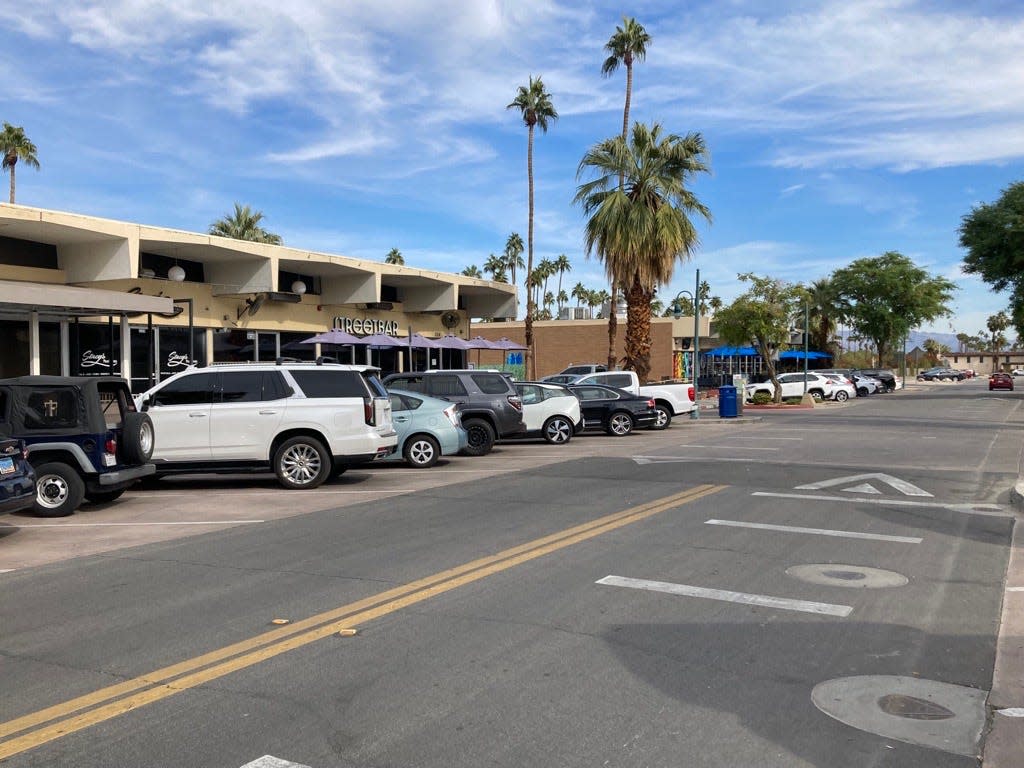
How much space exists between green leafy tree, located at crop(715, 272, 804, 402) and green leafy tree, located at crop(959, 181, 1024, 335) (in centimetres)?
758

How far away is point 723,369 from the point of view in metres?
71.5

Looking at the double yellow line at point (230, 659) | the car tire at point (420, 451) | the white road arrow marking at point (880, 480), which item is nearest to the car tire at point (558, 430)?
the car tire at point (420, 451)

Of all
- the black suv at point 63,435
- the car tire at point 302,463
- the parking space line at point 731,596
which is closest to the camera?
the parking space line at point 731,596

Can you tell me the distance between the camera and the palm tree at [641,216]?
102 ft

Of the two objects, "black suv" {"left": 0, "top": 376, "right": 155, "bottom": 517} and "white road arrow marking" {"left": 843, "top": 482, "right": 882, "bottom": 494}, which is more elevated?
"black suv" {"left": 0, "top": 376, "right": 155, "bottom": 517}

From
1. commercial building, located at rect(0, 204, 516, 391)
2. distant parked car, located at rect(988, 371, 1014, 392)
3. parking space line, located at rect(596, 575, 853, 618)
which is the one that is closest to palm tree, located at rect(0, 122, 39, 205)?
commercial building, located at rect(0, 204, 516, 391)

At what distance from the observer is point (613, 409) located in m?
24.8

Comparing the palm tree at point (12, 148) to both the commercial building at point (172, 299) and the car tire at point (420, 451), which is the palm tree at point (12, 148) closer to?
the commercial building at point (172, 299)

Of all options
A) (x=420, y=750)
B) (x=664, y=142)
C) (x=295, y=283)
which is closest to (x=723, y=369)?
(x=664, y=142)

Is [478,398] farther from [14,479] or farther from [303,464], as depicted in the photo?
[14,479]

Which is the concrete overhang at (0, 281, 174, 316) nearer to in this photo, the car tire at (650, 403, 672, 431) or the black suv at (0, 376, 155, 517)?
the black suv at (0, 376, 155, 517)

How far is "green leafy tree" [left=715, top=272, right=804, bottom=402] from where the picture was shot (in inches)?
1604

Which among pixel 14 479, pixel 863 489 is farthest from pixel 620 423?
pixel 14 479

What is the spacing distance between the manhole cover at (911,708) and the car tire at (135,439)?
9942mm
